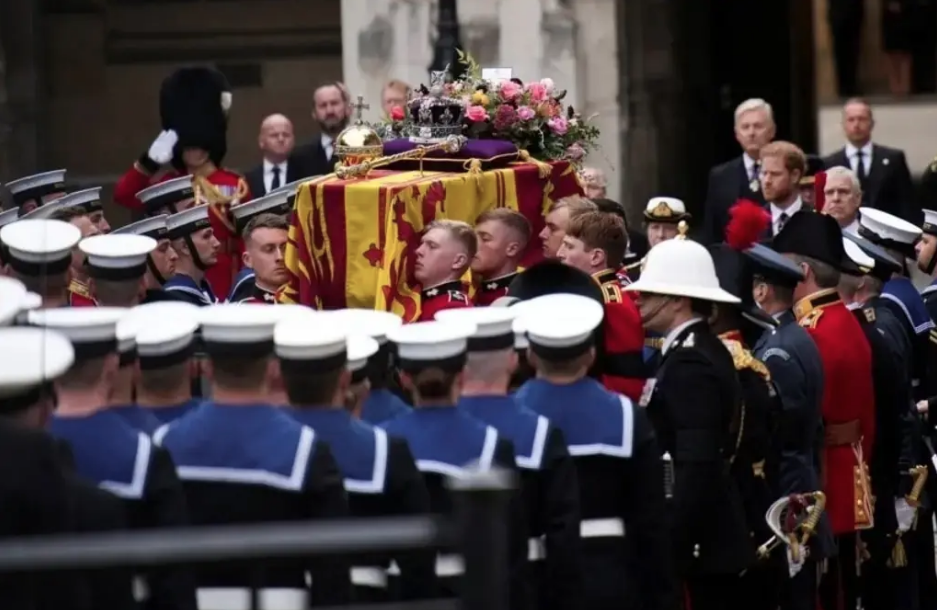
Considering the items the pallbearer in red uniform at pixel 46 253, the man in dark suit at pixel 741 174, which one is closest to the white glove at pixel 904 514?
the pallbearer in red uniform at pixel 46 253

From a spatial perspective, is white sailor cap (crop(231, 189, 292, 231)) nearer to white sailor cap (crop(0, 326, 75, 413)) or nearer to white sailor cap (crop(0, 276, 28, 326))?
white sailor cap (crop(0, 276, 28, 326))

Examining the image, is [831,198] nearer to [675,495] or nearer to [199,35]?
[675,495]

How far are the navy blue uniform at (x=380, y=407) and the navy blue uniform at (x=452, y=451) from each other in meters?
0.41

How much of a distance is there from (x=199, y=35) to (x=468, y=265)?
10.6 m

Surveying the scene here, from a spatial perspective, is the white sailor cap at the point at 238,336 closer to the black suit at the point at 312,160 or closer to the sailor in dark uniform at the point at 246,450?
the sailor in dark uniform at the point at 246,450

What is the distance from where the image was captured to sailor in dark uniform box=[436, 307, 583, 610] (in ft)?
22.2

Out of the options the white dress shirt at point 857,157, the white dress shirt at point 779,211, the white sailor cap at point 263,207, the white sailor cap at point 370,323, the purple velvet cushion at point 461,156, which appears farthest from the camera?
the white dress shirt at point 857,157

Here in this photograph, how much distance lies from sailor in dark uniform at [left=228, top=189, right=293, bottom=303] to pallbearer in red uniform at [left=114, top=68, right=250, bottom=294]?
0.21m

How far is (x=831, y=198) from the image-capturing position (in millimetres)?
11648

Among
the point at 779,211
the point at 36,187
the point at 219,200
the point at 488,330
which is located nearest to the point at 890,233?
the point at 779,211

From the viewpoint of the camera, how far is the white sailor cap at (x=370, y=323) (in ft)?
24.0

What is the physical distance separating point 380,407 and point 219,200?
5.52 m

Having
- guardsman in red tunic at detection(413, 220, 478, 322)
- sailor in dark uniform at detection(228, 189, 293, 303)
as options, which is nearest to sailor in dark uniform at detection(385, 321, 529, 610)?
guardsman in red tunic at detection(413, 220, 478, 322)

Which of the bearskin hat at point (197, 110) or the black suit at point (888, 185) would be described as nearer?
the bearskin hat at point (197, 110)
